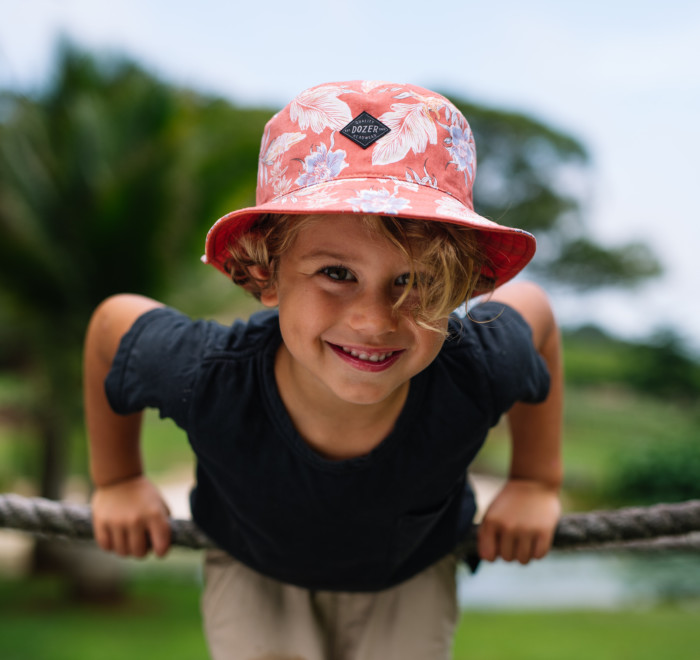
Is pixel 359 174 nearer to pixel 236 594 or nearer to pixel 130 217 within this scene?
pixel 236 594

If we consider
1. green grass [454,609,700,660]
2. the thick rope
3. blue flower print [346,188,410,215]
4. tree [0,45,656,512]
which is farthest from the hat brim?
green grass [454,609,700,660]

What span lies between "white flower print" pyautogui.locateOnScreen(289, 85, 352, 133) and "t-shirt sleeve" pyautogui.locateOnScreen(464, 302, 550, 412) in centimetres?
29

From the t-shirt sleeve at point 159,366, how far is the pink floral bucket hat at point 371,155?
19 cm

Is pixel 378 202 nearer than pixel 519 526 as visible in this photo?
Yes

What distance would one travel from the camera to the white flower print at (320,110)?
0.84 metres

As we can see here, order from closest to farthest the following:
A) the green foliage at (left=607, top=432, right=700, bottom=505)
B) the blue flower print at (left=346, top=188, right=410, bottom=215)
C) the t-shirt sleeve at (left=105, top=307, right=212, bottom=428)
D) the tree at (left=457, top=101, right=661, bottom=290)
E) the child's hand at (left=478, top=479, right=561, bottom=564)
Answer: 1. the blue flower print at (left=346, top=188, right=410, bottom=215)
2. the t-shirt sleeve at (left=105, top=307, right=212, bottom=428)
3. the child's hand at (left=478, top=479, right=561, bottom=564)
4. the green foliage at (left=607, top=432, right=700, bottom=505)
5. the tree at (left=457, top=101, right=661, bottom=290)

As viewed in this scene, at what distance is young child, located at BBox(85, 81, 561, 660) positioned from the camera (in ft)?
2.73

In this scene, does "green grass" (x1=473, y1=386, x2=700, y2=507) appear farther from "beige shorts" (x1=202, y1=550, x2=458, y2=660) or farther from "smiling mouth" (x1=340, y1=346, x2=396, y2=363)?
"smiling mouth" (x1=340, y1=346, x2=396, y2=363)

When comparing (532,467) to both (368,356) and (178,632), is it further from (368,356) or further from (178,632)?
(178,632)

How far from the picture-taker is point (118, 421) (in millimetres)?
1108

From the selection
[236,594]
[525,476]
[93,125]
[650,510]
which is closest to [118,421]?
[236,594]

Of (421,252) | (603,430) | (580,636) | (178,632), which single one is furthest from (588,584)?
(421,252)

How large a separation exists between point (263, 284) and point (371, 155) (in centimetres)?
25

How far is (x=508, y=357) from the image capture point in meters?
1.01
